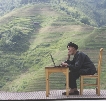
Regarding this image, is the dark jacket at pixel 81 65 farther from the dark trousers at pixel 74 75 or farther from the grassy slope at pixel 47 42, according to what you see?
the grassy slope at pixel 47 42

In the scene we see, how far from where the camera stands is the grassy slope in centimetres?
3656

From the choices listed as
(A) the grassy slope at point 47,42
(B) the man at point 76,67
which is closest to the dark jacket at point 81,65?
(B) the man at point 76,67

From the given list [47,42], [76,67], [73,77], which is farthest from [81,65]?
[47,42]

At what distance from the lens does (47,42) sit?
1984 inches

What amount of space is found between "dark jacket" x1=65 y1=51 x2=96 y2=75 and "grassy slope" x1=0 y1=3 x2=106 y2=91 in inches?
1025

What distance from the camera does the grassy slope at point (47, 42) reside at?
1439 inches

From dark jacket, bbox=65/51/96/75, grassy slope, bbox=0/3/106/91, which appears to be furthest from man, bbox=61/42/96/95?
grassy slope, bbox=0/3/106/91

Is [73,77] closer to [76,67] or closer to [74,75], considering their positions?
[74,75]

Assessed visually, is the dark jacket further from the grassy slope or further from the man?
the grassy slope

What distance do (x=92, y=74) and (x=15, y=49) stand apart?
43149mm

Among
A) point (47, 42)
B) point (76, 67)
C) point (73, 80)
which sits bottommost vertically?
point (47, 42)

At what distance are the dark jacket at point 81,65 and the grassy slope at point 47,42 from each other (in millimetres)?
26028

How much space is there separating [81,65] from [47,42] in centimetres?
4470

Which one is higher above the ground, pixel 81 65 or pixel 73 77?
pixel 81 65
